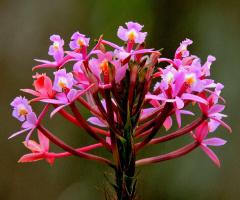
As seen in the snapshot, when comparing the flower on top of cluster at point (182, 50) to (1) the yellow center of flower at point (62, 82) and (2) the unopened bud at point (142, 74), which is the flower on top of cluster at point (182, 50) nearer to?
(2) the unopened bud at point (142, 74)

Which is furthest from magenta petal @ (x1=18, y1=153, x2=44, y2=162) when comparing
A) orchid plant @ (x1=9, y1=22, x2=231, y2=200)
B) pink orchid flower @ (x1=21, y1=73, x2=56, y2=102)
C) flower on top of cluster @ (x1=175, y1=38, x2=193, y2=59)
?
flower on top of cluster @ (x1=175, y1=38, x2=193, y2=59)

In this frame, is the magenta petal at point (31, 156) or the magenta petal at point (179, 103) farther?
the magenta petal at point (31, 156)

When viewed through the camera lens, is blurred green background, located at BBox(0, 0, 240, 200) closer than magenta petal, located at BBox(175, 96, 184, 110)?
No

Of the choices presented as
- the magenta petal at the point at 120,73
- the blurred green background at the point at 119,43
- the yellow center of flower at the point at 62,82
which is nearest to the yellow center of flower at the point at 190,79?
the magenta petal at the point at 120,73

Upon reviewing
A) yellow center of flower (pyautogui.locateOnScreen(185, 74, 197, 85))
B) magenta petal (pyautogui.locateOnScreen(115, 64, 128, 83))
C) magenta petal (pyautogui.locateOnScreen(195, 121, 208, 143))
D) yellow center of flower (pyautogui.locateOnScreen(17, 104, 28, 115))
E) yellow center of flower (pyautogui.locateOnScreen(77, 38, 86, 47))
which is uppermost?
yellow center of flower (pyautogui.locateOnScreen(77, 38, 86, 47))

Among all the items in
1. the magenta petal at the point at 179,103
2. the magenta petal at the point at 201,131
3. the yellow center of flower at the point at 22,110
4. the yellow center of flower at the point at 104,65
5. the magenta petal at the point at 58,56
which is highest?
the magenta petal at the point at 58,56

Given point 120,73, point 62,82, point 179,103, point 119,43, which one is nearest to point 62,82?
point 62,82

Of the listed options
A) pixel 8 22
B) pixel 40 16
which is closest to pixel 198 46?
pixel 40 16

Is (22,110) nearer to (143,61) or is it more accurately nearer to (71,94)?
(71,94)

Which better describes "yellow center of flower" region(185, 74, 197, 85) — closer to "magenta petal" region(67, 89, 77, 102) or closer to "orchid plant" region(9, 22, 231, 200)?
"orchid plant" region(9, 22, 231, 200)
